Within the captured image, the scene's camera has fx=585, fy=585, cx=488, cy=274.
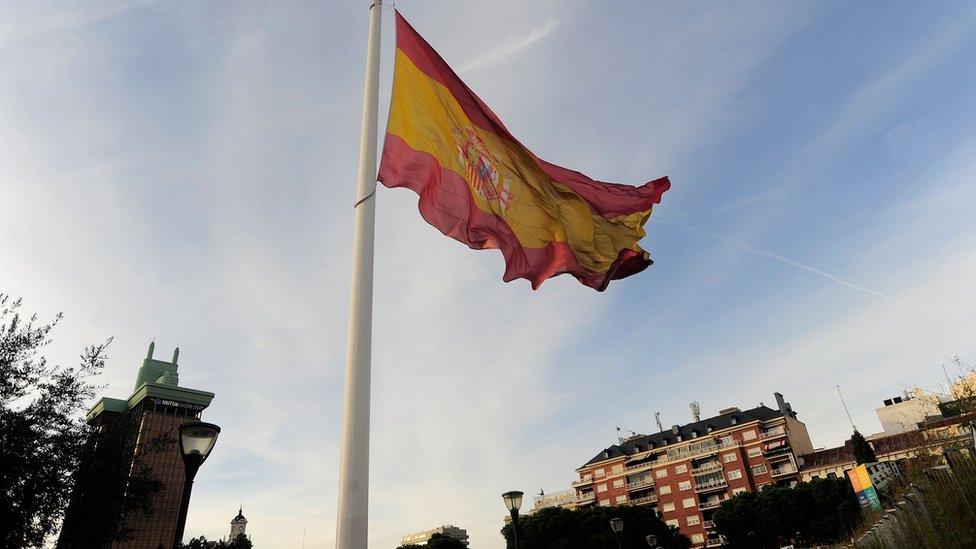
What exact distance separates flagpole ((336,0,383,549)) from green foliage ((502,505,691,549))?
6534 cm

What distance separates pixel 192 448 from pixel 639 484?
304 feet

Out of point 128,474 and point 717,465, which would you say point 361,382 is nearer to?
point 128,474

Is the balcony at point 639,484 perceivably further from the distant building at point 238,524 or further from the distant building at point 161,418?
the distant building at point 238,524

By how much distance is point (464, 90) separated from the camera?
11453 millimetres

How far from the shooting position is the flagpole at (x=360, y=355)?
6723 millimetres

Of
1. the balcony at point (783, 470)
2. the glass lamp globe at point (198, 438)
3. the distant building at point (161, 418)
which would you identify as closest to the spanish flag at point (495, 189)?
the glass lamp globe at point (198, 438)

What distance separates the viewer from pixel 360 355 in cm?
763

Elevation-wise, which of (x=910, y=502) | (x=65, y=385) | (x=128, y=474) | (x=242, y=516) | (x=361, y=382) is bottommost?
(x=910, y=502)

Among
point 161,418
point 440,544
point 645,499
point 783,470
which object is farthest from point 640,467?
point 161,418

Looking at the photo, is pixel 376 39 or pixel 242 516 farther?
pixel 242 516

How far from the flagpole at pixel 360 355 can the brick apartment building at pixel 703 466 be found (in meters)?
85.6

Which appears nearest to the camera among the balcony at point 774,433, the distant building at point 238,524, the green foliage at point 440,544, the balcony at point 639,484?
the green foliage at point 440,544

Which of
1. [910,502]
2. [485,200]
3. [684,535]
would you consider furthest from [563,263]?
[684,535]

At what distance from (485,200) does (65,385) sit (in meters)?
19.0
